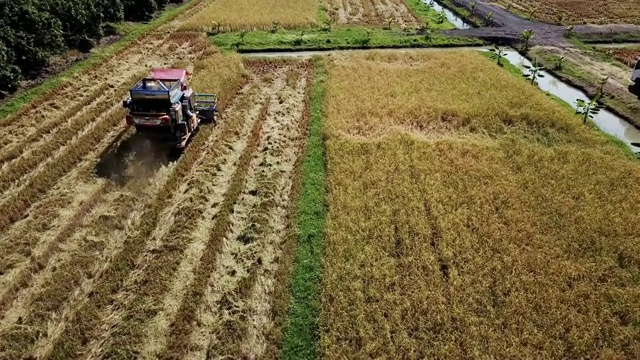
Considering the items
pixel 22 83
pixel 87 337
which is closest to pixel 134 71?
pixel 22 83

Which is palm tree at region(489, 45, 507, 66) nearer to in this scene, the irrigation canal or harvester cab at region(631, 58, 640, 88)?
the irrigation canal

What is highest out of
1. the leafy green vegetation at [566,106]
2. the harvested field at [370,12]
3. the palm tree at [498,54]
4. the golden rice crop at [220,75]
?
the golden rice crop at [220,75]

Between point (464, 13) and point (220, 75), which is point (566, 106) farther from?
point (464, 13)

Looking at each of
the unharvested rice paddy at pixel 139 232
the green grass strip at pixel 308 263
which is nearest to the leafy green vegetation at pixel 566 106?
the green grass strip at pixel 308 263

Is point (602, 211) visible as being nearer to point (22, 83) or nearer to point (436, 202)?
point (436, 202)

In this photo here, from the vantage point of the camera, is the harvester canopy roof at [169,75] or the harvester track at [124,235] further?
the harvester canopy roof at [169,75]

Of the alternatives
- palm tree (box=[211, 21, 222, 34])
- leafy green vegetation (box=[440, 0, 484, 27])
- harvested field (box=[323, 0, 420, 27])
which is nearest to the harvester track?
palm tree (box=[211, 21, 222, 34])

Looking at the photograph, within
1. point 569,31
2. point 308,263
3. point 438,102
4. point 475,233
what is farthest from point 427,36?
point 308,263

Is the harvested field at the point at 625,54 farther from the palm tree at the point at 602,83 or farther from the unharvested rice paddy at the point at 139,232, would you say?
the unharvested rice paddy at the point at 139,232
